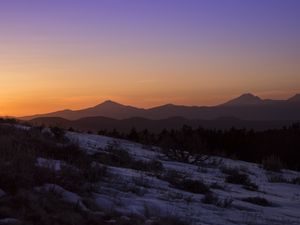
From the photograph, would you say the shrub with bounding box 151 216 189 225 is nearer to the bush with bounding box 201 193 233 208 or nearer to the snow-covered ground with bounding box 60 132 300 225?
the snow-covered ground with bounding box 60 132 300 225

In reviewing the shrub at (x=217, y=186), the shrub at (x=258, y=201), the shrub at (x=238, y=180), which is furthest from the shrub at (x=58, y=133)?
the shrub at (x=258, y=201)

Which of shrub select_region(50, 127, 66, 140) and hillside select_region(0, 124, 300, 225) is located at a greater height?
shrub select_region(50, 127, 66, 140)

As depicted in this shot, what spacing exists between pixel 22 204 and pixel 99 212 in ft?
3.85

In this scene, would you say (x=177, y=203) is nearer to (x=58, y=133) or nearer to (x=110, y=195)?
(x=110, y=195)

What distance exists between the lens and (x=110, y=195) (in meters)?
9.70

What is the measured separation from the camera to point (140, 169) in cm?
1452

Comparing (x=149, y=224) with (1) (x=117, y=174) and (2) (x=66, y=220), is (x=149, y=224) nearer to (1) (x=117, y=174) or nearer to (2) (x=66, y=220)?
(2) (x=66, y=220)

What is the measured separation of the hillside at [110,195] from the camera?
787 cm

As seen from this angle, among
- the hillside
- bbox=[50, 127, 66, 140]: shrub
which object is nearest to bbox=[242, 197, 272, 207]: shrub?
the hillside

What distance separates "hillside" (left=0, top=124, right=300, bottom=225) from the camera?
310 inches

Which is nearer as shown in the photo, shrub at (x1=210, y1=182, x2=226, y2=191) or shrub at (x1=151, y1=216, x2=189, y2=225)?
shrub at (x1=151, y1=216, x2=189, y2=225)

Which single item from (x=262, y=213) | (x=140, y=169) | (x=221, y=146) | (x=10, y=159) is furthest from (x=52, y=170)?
(x=221, y=146)

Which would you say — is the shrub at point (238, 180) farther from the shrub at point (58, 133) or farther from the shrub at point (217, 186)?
the shrub at point (58, 133)

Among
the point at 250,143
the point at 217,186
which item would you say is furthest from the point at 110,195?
the point at 250,143
